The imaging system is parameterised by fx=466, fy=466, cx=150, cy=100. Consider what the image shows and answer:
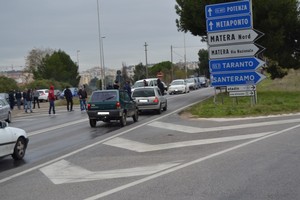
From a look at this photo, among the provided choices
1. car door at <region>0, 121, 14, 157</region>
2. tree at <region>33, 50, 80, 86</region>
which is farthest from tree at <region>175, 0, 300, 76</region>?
tree at <region>33, 50, 80, 86</region>

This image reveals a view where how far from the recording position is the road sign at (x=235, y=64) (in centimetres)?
2145

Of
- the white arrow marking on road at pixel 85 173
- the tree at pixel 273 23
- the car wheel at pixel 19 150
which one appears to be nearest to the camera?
the white arrow marking on road at pixel 85 173

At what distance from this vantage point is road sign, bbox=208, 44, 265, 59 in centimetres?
2155

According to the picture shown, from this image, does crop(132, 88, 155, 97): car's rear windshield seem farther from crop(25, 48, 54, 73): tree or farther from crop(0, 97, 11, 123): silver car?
crop(25, 48, 54, 73): tree

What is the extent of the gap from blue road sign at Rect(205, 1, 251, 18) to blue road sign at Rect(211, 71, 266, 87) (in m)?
2.82

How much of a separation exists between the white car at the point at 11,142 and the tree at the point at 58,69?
264 ft

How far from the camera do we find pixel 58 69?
9338 cm

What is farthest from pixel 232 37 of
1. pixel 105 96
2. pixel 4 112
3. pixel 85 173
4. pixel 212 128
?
pixel 85 173

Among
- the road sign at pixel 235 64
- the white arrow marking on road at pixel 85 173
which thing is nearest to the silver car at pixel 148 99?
the road sign at pixel 235 64

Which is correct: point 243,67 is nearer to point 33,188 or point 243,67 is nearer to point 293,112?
point 293,112

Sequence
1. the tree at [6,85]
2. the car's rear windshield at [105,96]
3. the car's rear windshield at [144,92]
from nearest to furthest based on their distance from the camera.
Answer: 1. the car's rear windshield at [105,96]
2. the car's rear windshield at [144,92]
3. the tree at [6,85]

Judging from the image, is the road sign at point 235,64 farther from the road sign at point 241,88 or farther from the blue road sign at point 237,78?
the road sign at point 241,88

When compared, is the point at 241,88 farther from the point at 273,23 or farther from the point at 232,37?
the point at 273,23

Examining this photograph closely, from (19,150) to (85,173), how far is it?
10.0 ft
